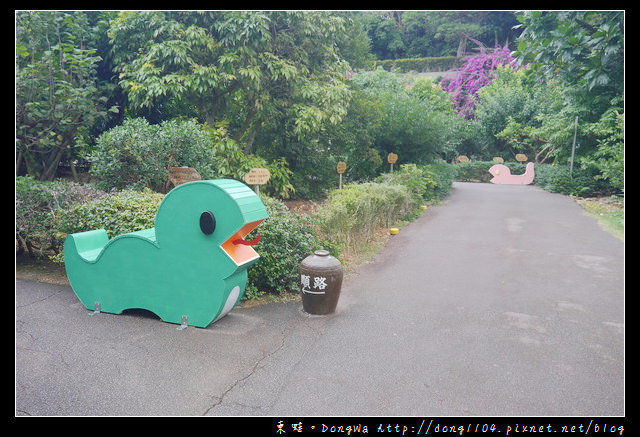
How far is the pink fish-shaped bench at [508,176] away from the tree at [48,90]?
2349 cm

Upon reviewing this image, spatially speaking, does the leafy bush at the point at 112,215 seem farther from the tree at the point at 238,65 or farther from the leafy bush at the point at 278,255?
the tree at the point at 238,65

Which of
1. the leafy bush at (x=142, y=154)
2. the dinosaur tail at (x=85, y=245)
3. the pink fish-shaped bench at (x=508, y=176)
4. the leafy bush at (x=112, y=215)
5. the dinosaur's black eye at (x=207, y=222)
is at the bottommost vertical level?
the pink fish-shaped bench at (x=508, y=176)

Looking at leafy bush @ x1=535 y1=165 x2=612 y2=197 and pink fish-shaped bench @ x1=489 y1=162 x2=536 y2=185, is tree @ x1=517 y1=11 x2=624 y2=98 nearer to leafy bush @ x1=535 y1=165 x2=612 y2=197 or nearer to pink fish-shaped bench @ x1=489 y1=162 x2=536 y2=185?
leafy bush @ x1=535 y1=165 x2=612 y2=197

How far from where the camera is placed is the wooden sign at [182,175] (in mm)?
8336

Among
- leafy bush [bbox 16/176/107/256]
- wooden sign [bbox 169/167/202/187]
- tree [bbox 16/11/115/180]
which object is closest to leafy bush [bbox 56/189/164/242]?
leafy bush [bbox 16/176/107/256]

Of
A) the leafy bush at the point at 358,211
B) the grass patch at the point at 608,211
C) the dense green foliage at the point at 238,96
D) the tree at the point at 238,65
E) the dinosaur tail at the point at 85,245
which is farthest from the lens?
the grass patch at the point at 608,211

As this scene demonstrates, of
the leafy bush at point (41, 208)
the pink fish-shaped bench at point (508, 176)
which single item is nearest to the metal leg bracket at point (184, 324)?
the leafy bush at point (41, 208)

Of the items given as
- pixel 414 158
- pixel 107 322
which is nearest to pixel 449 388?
pixel 107 322

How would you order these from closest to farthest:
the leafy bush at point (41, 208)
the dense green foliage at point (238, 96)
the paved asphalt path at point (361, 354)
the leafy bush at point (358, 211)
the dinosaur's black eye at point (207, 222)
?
the paved asphalt path at point (361, 354), the dinosaur's black eye at point (207, 222), the leafy bush at point (41, 208), the dense green foliage at point (238, 96), the leafy bush at point (358, 211)

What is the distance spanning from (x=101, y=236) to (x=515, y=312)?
5.32m

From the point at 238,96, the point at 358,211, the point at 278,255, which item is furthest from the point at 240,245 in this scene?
the point at 238,96

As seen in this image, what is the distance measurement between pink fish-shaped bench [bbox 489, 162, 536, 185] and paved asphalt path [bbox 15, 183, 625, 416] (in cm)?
2055

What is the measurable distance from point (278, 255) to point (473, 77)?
35.3 m

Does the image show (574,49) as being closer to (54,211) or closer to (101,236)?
(101,236)
